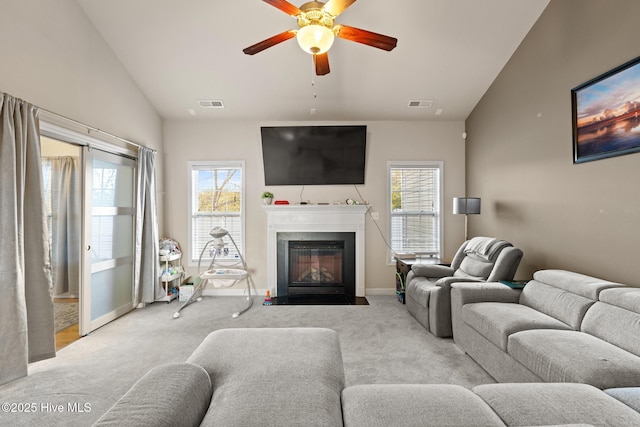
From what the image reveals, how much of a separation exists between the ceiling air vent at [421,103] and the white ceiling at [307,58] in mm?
61

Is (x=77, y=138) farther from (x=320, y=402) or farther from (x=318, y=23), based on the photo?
(x=320, y=402)

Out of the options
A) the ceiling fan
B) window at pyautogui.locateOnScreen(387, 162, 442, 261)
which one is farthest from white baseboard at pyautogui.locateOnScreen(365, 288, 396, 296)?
the ceiling fan

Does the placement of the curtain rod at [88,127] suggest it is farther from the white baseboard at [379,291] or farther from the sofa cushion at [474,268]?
the sofa cushion at [474,268]

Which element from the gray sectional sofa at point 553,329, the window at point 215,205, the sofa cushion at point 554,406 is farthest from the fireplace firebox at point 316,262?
the sofa cushion at point 554,406

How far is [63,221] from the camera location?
15.0 ft

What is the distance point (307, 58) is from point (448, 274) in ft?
10.9

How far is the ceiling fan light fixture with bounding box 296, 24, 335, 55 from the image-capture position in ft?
7.21

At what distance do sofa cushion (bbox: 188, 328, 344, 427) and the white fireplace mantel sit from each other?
114 inches

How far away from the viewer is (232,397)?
1.25 metres

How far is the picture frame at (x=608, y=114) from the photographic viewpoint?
2.34 metres

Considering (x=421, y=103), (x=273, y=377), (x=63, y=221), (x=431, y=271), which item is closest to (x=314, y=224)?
(x=431, y=271)

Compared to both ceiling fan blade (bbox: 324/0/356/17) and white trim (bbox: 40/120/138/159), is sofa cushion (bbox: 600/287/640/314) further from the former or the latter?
white trim (bbox: 40/120/138/159)

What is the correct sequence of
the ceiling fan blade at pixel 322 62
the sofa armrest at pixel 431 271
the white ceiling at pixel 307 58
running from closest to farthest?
the ceiling fan blade at pixel 322 62 < the white ceiling at pixel 307 58 < the sofa armrest at pixel 431 271

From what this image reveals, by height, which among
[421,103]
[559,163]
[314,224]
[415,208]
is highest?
[421,103]
